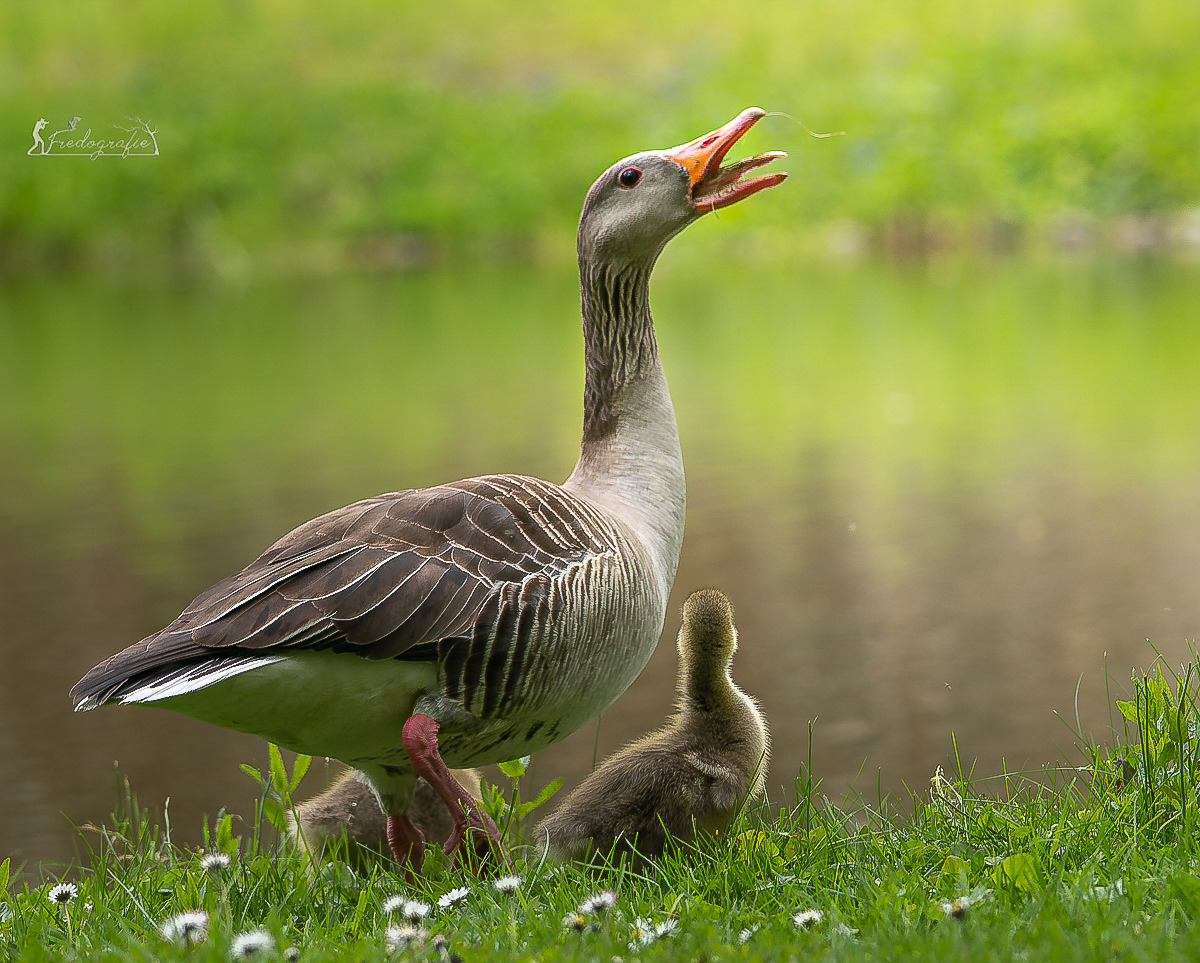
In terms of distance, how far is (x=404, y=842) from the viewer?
4750mm

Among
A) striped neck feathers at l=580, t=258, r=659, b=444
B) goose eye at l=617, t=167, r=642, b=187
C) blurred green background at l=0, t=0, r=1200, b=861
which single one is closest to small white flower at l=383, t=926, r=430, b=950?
striped neck feathers at l=580, t=258, r=659, b=444

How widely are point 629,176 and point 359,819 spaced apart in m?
2.49

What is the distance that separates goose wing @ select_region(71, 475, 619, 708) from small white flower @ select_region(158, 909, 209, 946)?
60 cm

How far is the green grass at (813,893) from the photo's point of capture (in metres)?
3.25

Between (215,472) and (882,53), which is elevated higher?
(882,53)

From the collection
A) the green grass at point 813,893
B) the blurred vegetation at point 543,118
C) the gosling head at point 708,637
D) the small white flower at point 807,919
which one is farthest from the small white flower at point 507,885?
the blurred vegetation at point 543,118

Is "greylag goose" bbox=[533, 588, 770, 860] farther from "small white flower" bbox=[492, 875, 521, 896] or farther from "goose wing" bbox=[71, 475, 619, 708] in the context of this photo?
"goose wing" bbox=[71, 475, 619, 708]

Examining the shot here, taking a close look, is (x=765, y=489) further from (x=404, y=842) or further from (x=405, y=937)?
(x=405, y=937)

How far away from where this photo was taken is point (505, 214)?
161 ft

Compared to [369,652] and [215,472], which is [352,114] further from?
[369,652]

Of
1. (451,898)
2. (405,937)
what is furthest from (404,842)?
(405,937)

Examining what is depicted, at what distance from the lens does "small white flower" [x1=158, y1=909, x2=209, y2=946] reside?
11.3 feet

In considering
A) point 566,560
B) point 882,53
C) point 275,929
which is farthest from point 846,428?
point 882,53

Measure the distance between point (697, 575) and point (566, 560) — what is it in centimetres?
688
